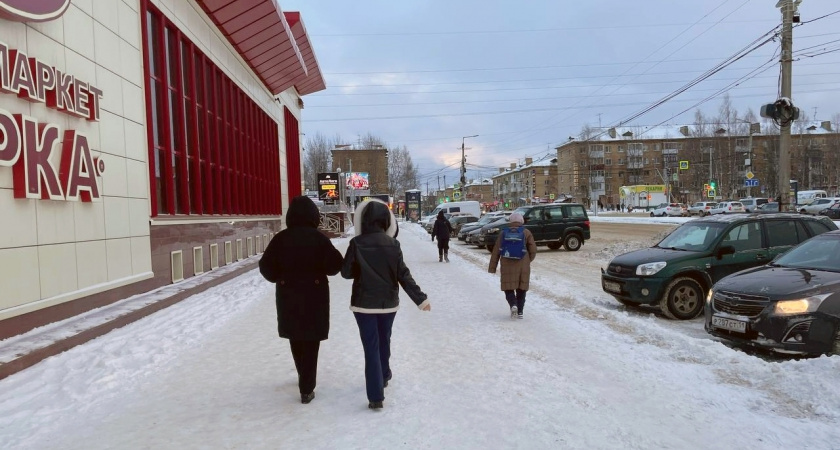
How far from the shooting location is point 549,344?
6.34 meters

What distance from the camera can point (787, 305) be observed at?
5.45 metres

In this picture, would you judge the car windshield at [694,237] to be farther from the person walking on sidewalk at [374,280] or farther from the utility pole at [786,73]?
the utility pole at [786,73]

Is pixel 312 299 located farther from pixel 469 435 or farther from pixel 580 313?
pixel 580 313

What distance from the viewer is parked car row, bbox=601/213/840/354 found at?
5.34 metres

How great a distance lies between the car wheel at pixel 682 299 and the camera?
8.11 meters

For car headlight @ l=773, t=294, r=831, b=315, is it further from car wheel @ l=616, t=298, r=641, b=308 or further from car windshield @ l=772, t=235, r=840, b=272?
Answer: car wheel @ l=616, t=298, r=641, b=308

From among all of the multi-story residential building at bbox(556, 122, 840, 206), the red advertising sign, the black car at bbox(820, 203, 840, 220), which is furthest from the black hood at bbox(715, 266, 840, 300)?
the multi-story residential building at bbox(556, 122, 840, 206)

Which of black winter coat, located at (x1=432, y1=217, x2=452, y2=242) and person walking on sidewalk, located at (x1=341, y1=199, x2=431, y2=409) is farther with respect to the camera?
black winter coat, located at (x1=432, y1=217, x2=452, y2=242)

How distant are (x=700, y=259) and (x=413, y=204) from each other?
58.4m

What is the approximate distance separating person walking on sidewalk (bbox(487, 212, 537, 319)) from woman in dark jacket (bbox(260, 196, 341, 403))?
412cm

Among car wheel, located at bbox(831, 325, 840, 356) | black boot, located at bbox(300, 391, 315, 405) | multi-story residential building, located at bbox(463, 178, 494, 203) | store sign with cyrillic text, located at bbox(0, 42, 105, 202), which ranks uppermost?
multi-story residential building, located at bbox(463, 178, 494, 203)

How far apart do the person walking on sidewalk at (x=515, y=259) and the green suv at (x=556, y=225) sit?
13.3m

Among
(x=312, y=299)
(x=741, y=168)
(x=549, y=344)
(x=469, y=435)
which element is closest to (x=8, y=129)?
(x=312, y=299)

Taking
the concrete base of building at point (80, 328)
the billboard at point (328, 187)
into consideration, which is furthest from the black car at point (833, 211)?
the concrete base of building at point (80, 328)
